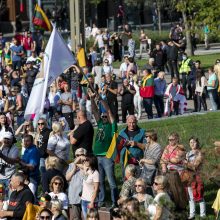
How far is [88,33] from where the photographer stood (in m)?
58.8

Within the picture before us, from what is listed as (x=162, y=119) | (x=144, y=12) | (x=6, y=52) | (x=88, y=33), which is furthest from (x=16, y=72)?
(x=144, y=12)

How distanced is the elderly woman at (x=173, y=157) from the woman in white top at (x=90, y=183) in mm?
1105

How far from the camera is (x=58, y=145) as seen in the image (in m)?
20.1

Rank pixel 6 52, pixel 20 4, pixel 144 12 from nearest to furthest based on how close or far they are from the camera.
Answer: pixel 6 52
pixel 20 4
pixel 144 12

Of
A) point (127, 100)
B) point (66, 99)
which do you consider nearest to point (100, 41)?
point (127, 100)

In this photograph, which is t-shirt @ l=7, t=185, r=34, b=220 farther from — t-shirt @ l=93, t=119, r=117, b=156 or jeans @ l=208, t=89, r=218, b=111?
jeans @ l=208, t=89, r=218, b=111

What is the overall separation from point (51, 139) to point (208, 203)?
3063 millimetres

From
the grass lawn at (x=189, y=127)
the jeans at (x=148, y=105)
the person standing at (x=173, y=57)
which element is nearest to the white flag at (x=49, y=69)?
the grass lawn at (x=189, y=127)

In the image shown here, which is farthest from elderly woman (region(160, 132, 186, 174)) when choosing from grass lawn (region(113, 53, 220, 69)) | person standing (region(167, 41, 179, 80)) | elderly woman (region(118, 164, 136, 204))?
grass lawn (region(113, 53, 220, 69))

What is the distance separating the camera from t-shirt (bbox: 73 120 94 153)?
19672 mm

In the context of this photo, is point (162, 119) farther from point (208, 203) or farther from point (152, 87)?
point (208, 203)

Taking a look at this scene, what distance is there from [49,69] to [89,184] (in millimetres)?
2670

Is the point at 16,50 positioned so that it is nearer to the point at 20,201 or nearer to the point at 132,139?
the point at 132,139

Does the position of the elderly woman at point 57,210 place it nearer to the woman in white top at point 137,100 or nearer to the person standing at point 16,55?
the woman in white top at point 137,100
